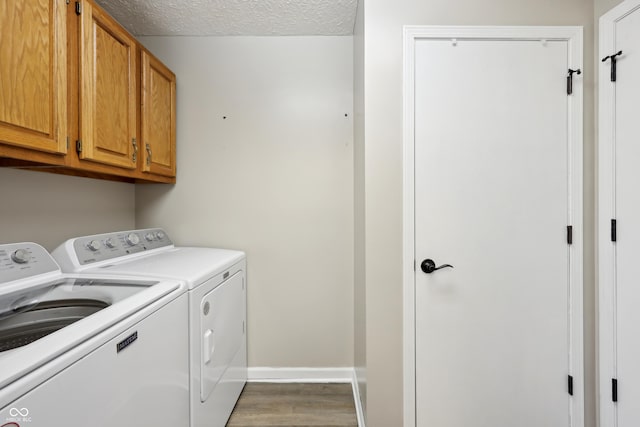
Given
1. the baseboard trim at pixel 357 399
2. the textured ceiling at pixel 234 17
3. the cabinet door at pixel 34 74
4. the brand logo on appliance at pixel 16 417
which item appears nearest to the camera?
the brand logo on appliance at pixel 16 417

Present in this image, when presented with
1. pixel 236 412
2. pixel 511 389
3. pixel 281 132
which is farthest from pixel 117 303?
pixel 511 389

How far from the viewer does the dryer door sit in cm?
134

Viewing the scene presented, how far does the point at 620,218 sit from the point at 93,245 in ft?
8.33

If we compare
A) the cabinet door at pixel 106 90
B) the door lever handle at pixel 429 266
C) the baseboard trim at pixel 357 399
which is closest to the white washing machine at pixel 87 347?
the cabinet door at pixel 106 90

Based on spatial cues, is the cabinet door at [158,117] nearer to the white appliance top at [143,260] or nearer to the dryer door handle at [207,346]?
the white appliance top at [143,260]

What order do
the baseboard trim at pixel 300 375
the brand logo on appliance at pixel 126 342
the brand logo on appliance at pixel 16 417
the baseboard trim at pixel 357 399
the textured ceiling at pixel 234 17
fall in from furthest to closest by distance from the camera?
the baseboard trim at pixel 300 375, the textured ceiling at pixel 234 17, the baseboard trim at pixel 357 399, the brand logo on appliance at pixel 126 342, the brand logo on appliance at pixel 16 417

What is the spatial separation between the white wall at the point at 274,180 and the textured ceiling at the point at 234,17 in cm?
7

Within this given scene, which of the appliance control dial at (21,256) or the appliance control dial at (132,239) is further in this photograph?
the appliance control dial at (132,239)

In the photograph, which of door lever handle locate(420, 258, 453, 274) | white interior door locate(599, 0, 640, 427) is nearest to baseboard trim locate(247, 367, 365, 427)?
door lever handle locate(420, 258, 453, 274)

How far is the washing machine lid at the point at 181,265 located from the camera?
125 cm

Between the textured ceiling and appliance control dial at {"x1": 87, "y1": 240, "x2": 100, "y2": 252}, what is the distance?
143 cm

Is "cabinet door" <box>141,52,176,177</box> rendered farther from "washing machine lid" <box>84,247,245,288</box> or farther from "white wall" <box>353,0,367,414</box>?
"white wall" <box>353,0,367,414</box>

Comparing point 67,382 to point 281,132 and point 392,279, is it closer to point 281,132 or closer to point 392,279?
point 392,279

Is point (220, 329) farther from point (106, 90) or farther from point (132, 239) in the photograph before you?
point (106, 90)
